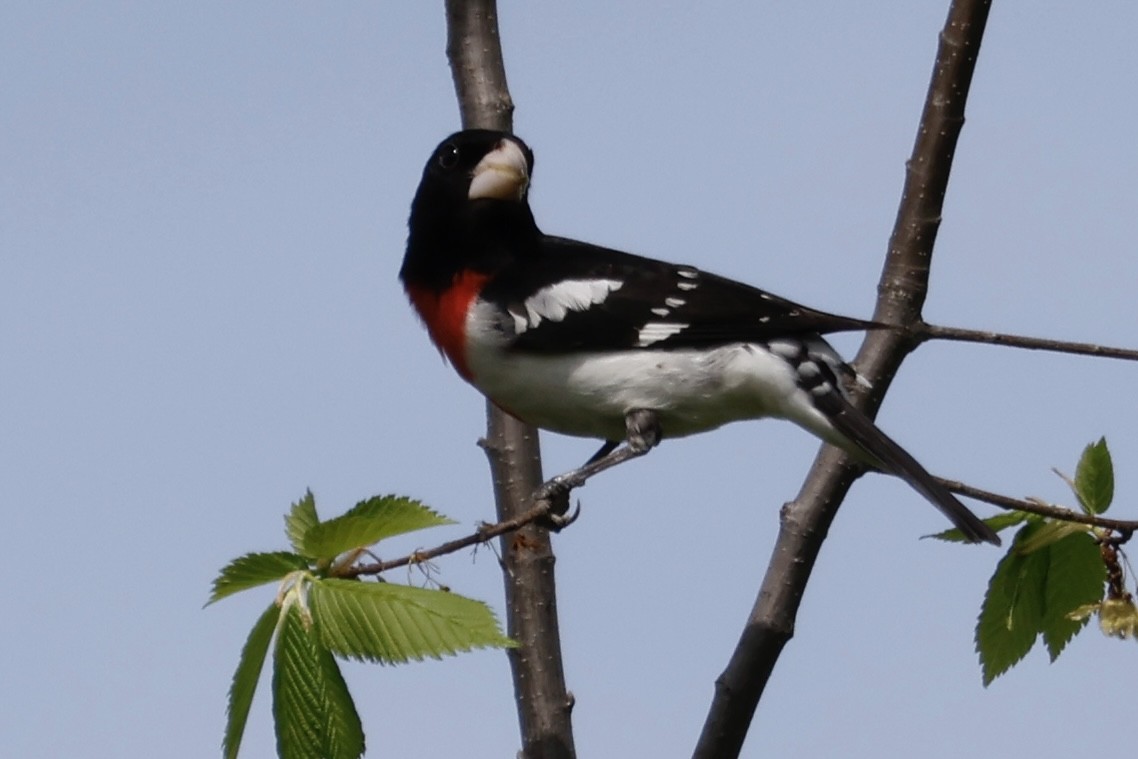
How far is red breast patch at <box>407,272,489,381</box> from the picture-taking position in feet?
14.8

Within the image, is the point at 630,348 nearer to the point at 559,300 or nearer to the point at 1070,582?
the point at 559,300

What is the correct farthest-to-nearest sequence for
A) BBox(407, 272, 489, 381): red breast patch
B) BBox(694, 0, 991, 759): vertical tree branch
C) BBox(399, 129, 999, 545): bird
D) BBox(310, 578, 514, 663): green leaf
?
1. BBox(407, 272, 489, 381): red breast patch
2. BBox(399, 129, 999, 545): bird
3. BBox(694, 0, 991, 759): vertical tree branch
4. BBox(310, 578, 514, 663): green leaf

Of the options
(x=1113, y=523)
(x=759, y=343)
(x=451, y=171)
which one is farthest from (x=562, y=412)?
(x=1113, y=523)

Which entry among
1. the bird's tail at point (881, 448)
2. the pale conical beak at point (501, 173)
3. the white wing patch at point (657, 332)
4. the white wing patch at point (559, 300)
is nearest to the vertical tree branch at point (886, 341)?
the bird's tail at point (881, 448)

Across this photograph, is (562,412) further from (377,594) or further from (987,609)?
(377,594)

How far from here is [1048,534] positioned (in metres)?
3.38

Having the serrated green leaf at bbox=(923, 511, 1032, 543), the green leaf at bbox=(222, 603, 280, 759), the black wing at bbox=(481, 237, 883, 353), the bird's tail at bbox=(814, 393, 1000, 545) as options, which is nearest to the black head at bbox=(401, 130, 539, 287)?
the black wing at bbox=(481, 237, 883, 353)

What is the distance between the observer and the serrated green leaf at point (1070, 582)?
338 centimetres

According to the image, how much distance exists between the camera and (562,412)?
438cm

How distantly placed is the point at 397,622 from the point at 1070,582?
1561 mm

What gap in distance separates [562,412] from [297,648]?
5.73ft

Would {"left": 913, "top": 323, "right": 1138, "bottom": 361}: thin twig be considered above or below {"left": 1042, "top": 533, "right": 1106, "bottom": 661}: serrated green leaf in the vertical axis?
above

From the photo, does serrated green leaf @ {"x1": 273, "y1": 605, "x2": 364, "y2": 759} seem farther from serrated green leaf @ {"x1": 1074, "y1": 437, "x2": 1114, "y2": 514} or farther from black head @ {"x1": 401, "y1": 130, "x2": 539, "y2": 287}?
black head @ {"x1": 401, "y1": 130, "x2": 539, "y2": 287}

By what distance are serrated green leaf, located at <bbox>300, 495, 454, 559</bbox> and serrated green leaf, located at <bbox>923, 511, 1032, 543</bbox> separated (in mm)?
1254
